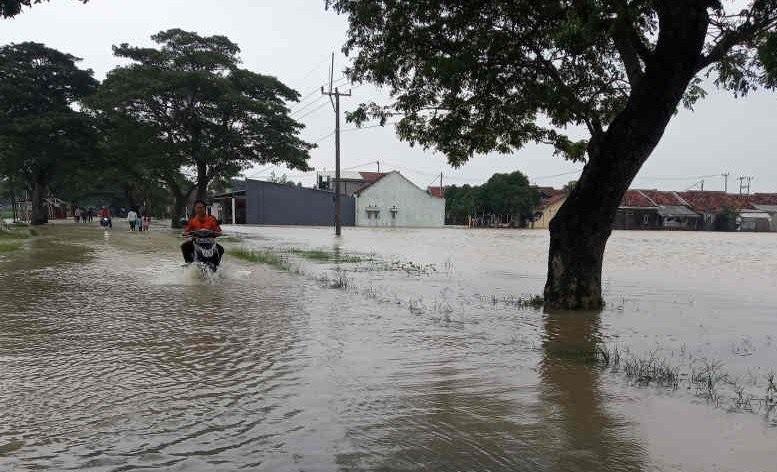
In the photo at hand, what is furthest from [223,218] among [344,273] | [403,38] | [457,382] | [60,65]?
[457,382]

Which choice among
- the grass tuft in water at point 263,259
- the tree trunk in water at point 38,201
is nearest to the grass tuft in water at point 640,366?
the grass tuft in water at point 263,259

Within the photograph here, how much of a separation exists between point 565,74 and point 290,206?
5715cm

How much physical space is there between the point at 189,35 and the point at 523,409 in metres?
38.8

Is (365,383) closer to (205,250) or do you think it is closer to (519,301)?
(519,301)

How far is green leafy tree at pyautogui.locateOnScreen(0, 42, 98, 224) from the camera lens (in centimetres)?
3575

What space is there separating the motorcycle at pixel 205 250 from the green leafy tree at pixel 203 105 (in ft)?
79.1

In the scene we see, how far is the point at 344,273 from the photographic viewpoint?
14.7 meters

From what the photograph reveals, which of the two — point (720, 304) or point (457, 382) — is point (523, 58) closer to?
point (720, 304)

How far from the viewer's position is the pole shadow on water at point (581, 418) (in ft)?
11.3

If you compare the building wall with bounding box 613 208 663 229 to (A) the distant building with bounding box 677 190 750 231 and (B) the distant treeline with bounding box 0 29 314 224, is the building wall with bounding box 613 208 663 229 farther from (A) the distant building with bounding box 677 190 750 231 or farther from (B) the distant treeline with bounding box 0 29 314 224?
(B) the distant treeline with bounding box 0 29 314 224

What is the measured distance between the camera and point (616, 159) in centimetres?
884

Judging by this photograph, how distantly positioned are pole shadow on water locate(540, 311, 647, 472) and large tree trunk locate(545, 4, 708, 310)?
2.69 m

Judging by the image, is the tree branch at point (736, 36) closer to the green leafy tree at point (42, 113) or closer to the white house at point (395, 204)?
the green leafy tree at point (42, 113)

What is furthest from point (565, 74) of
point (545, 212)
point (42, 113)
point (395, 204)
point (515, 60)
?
point (545, 212)
